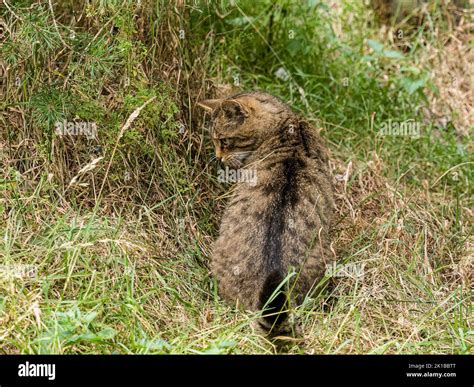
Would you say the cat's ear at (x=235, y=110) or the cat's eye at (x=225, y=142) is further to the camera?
the cat's eye at (x=225, y=142)

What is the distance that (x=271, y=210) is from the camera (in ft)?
13.7

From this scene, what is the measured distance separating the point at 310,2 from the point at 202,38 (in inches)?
47.7

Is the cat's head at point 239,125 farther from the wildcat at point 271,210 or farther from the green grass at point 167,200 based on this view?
the green grass at point 167,200

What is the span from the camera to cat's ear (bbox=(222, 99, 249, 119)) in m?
4.75

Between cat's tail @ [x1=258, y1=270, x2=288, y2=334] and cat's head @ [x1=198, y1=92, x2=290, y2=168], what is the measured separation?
3.32ft

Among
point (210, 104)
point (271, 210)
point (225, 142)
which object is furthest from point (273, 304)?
point (210, 104)

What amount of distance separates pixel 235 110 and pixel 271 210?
33.7 inches

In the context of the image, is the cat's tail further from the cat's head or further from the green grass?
the cat's head

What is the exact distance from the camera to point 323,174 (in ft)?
15.0

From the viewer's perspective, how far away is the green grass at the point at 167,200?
12.6 feet

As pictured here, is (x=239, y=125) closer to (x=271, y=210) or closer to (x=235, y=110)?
(x=235, y=110)

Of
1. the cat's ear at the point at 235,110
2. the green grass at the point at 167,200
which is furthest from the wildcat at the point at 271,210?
the green grass at the point at 167,200

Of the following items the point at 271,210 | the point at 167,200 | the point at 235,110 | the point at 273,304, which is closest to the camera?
the point at 273,304

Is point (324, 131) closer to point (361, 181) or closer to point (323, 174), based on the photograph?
point (361, 181)
